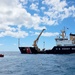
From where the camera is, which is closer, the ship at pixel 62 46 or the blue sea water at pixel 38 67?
the blue sea water at pixel 38 67

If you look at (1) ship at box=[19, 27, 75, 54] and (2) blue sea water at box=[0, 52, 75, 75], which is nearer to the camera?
(2) blue sea water at box=[0, 52, 75, 75]

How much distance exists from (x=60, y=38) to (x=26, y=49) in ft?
63.9

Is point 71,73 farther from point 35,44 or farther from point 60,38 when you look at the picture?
point 35,44

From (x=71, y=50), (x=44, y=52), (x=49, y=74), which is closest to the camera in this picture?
(x=49, y=74)

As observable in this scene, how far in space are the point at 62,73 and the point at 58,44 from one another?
8076 cm

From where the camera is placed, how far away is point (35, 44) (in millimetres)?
130625

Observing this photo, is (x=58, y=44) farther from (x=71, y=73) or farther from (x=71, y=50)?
(x=71, y=73)

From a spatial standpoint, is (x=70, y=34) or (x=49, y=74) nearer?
(x=49, y=74)

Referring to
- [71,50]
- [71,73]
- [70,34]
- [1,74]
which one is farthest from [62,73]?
[70,34]

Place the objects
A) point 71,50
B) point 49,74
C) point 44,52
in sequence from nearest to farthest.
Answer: point 49,74 < point 71,50 < point 44,52

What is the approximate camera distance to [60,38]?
121 meters

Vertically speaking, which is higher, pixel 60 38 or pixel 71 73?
pixel 60 38

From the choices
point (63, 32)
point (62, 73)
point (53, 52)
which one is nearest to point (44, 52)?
point (53, 52)

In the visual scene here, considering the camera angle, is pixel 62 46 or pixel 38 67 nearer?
pixel 38 67
